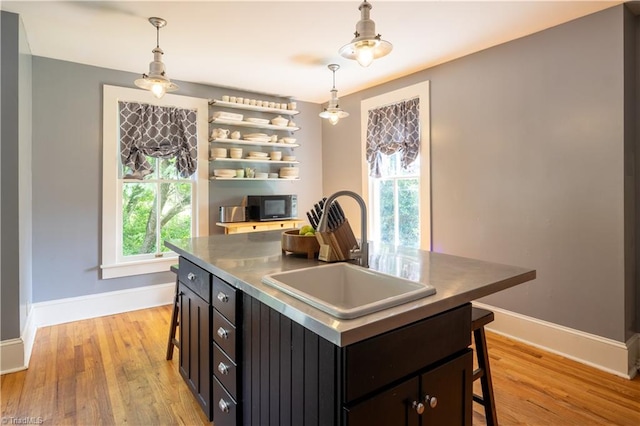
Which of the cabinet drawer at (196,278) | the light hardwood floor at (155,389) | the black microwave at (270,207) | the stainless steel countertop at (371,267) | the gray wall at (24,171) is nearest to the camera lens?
the stainless steel countertop at (371,267)

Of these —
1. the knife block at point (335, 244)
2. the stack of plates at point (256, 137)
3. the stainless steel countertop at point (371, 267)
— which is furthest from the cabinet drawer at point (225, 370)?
the stack of plates at point (256, 137)

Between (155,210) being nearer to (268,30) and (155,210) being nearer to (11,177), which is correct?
(11,177)

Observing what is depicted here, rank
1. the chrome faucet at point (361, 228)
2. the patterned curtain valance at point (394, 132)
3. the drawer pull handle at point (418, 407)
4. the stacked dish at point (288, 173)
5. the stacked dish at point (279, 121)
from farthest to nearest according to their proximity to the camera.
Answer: the stacked dish at point (288, 173) → the stacked dish at point (279, 121) → the patterned curtain valance at point (394, 132) → the chrome faucet at point (361, 228) → the drawer pull handle at point (418, 407)

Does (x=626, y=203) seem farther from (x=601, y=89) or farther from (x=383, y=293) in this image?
(x=383, y=293)

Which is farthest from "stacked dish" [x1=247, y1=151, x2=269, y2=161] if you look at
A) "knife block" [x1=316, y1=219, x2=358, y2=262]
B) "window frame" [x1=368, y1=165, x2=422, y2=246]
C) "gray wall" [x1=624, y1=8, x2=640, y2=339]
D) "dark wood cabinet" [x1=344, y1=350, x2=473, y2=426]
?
"dark wood cabinet" [x1=344, y1=350, x2=473, y2=426]

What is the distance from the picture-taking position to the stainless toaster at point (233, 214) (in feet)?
13.4

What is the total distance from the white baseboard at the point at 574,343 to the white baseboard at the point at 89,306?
3.39 metres

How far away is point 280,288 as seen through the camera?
1199mm

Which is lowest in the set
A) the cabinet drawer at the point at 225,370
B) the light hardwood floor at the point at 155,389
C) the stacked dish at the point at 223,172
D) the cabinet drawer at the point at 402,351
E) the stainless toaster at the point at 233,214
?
the light hardwood floor at the point at 155,389

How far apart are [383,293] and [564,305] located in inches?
80.8

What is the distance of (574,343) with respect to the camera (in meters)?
2.57

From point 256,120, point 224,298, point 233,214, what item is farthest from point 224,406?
point 256,120

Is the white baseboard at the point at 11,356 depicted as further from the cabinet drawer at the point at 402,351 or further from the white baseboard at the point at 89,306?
the cabinet drawer at the point at 402,351

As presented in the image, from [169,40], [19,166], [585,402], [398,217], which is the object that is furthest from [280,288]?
[398,217]
